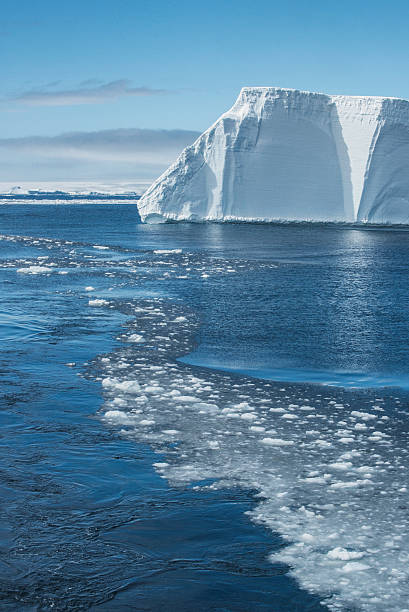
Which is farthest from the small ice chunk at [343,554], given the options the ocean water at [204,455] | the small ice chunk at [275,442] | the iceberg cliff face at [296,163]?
the iceberg cliff face at [296,163]

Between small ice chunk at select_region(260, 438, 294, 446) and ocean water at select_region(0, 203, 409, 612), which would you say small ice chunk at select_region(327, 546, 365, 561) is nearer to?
ocean water at select_region(0, 203, 409, 612)

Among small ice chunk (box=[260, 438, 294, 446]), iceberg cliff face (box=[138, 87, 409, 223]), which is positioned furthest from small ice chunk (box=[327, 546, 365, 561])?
iceberg cliff face (box=[138, 87, 409, 223])

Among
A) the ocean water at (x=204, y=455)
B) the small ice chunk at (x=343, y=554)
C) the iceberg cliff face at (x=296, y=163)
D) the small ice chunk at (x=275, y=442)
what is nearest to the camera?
the ocean water at (x=204, y=455)

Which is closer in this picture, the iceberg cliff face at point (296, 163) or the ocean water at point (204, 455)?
the ocean water at point (204, 455)

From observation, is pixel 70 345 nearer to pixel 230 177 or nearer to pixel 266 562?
pixel 266 562

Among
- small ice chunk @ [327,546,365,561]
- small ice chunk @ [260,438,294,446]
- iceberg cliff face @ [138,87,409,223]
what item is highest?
iceberg cliff face @ [138,87,409,223]

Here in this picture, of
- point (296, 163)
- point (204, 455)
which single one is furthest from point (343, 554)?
point (296, 163)

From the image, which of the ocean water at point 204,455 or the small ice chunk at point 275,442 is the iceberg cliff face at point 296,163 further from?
the small ice chunk at point 275,442

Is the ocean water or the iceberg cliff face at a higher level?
the iceberg cliff face

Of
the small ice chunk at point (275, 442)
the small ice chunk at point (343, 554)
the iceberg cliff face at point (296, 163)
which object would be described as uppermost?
the iceberg cliff face at point (296, 163)
